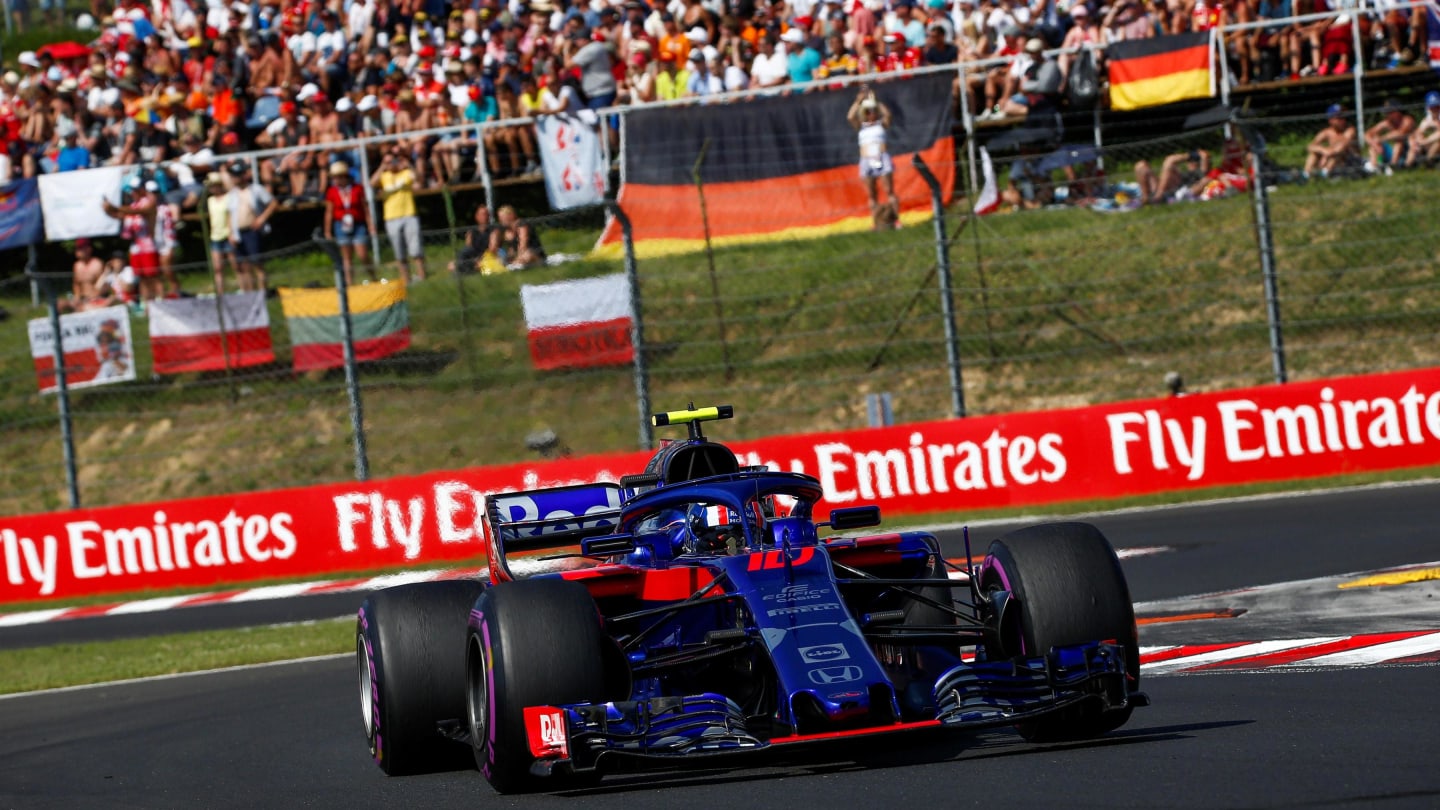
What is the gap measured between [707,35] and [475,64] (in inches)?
120

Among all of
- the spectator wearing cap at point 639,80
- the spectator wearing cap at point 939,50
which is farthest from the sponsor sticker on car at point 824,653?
the spectator wearing cap at point 639,80

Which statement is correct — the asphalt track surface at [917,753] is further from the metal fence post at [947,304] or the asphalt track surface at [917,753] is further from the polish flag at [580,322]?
the polish flag at [580,322]

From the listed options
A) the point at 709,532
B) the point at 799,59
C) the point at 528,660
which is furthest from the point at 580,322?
the point at 528,660

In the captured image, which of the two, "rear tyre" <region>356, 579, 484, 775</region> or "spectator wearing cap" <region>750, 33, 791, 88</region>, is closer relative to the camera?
"rear tyre" <region>356, 579, 484, 775</region>

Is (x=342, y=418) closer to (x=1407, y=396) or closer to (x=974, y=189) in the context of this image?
(x=974, y=189)

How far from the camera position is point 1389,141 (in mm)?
19875

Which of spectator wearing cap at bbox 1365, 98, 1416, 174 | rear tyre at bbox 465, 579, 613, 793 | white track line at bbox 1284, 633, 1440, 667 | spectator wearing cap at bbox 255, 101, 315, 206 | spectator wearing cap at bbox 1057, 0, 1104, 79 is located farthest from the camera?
spectator wearing cap at bbox 255, 101, 315, 206

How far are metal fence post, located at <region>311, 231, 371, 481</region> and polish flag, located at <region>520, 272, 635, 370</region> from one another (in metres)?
1.70

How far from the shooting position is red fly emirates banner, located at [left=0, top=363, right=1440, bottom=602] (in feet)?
53.7

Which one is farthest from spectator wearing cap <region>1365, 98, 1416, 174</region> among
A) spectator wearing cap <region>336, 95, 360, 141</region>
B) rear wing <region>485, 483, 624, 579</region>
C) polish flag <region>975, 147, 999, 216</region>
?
rear wing <region>485, 483, 624, 579</region>

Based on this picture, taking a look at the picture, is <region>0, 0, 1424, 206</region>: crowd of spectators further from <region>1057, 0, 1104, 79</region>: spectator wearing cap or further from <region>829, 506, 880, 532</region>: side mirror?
<region>829, 506, 880, 532</region>: side mirror

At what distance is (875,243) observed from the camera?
20031 mm

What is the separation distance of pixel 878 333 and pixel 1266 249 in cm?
488

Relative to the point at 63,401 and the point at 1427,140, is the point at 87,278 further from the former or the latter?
the point at 1427,140
